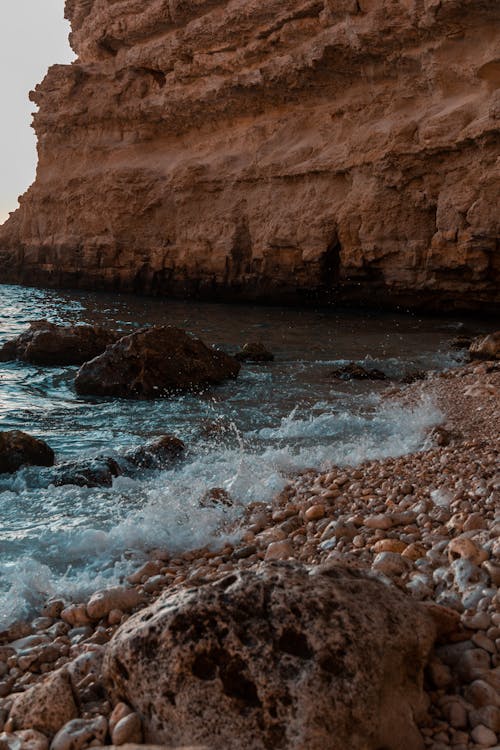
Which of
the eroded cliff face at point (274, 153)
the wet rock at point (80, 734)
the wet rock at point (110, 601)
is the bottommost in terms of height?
the wet rock at point (110, 601)

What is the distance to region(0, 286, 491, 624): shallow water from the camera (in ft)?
14.1

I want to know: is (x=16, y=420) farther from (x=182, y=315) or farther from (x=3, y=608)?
(x=182, y=315)

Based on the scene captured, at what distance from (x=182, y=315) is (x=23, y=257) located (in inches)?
673

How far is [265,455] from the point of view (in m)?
6.11

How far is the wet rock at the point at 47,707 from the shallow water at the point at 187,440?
1147mm

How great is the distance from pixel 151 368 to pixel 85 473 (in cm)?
425

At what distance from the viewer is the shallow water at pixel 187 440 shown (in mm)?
4293

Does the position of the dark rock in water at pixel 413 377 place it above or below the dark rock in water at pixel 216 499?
above

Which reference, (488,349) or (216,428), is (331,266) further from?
(216,428)

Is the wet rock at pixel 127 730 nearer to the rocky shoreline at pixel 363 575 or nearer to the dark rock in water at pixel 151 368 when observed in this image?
the rocky shoreline at pixel 363 575

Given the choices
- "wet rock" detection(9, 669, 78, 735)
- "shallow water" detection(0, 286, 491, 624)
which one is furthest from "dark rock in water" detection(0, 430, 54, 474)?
"wet rock" detection(9, 669, 78, 735)

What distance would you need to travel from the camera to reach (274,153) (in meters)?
22.8

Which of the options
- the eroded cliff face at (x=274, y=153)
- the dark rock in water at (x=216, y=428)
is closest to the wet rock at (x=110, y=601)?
the dark rock in water at (x=216, y=428)

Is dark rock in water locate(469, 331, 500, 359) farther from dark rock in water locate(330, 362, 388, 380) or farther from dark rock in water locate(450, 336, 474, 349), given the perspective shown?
dark rock in water locate(330, 362, 388, 380)
